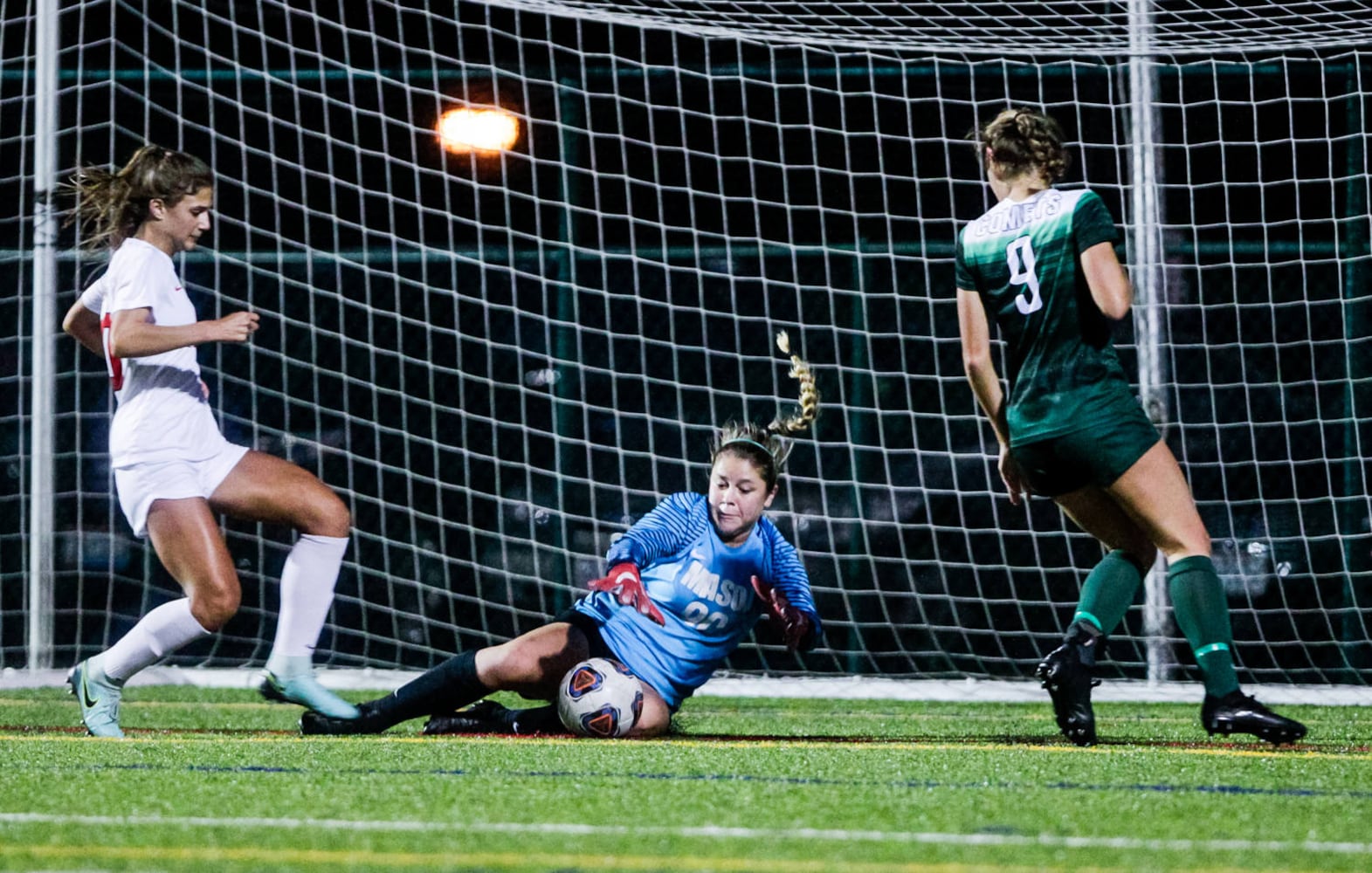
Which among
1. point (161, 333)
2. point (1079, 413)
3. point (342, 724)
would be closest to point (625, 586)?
point (342, 724)

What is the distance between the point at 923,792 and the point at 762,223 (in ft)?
22.3

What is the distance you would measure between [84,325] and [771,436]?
6.51 feet

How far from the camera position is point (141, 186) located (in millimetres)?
4574

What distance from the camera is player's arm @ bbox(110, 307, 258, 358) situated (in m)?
4.30

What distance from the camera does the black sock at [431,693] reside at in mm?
4414

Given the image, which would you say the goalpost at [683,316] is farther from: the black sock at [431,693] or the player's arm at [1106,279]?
the player's arm at [1106,279]

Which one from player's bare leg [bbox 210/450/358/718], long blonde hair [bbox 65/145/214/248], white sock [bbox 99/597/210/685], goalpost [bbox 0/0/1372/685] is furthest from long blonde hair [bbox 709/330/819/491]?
goalpost [bbox 0/0/1372/685]

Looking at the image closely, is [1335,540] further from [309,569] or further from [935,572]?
[309,569]

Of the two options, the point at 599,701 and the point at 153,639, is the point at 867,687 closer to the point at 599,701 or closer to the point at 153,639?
the point at 599,701

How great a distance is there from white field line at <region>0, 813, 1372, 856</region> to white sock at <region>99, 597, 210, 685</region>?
1.68m

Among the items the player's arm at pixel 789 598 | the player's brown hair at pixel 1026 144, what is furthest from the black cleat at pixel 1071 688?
the player's brown hair at pixel 1026 144

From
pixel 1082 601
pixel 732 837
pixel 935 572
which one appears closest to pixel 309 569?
pixel 1082 601

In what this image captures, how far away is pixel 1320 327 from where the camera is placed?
968cm

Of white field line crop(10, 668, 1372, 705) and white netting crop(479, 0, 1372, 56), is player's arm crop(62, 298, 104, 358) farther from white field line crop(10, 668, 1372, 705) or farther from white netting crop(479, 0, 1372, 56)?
white netting crop(479, 0, 1372, 56)
